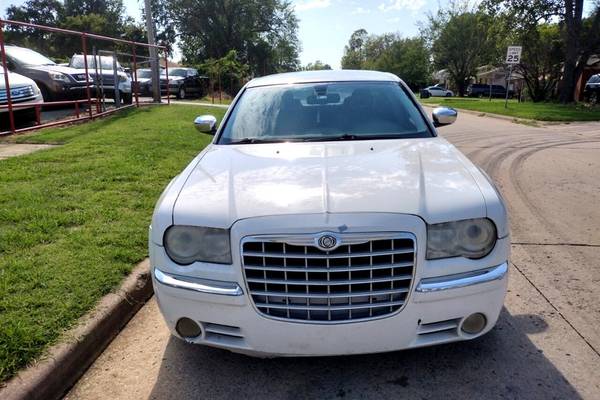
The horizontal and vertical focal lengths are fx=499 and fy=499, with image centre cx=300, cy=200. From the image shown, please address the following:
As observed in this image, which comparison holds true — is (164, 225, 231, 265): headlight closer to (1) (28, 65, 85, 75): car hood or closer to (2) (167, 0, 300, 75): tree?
(1) (28, 65, 85, 75): car hood

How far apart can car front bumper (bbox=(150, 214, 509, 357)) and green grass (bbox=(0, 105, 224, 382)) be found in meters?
0.96

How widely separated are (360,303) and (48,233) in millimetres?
3056

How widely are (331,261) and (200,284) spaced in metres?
0.66

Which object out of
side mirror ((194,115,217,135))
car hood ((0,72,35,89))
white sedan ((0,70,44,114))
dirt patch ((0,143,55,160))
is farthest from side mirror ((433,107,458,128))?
car hood ((0,72,35,89))

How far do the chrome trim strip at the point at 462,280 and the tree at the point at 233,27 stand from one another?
159ft

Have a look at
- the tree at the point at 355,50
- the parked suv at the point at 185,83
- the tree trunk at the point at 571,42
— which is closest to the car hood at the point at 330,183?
the parked suv at the point at 185,83

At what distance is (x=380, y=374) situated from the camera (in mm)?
2670

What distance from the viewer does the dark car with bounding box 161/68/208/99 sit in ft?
83.6

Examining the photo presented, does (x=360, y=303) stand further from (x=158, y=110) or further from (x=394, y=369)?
(x=158, y=110)

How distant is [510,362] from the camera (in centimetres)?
273

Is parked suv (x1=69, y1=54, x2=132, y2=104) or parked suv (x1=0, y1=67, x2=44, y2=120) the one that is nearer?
parked suv (x1=0, y1=67, x2=44, y2=120)

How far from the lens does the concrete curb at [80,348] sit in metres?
2.44

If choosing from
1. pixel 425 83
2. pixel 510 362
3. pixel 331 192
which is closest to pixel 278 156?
pixel 331 192

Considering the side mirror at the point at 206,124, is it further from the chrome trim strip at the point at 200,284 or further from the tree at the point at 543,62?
the tree at the point at 543,62
